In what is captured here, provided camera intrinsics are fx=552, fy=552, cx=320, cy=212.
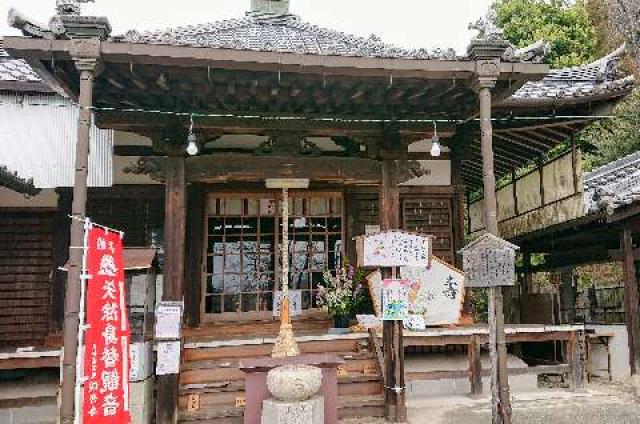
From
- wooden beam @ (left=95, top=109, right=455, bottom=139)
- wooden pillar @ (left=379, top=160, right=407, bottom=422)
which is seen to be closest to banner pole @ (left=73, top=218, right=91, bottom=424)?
wooden beam @ (left=95, top=109, right=455, bottom=139)

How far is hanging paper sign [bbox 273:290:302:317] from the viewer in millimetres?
10727

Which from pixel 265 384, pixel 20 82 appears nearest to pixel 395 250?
pixel 265 384

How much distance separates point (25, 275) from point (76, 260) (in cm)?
507

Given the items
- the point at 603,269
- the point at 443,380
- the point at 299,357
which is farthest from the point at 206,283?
the point at 603,269

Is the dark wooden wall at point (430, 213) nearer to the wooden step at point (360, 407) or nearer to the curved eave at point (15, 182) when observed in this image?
the wooden step at point (360, 407)

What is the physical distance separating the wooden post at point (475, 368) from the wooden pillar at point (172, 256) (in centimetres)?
504

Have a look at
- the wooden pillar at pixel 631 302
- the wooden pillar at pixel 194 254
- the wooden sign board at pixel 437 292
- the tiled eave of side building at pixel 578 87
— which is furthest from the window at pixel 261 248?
the wooden pillar at pixel 631 302

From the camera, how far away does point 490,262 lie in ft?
22.3

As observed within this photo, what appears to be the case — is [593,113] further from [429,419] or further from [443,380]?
[429,419]

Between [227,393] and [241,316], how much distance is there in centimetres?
273

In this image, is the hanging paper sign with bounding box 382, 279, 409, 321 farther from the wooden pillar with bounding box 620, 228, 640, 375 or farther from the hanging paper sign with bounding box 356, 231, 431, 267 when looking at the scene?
the wooden pillar with bounding box 620, 228, 640, 375

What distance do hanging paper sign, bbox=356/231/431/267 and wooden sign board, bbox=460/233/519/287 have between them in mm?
1096

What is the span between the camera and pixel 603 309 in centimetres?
1620

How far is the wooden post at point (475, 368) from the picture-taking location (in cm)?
964
